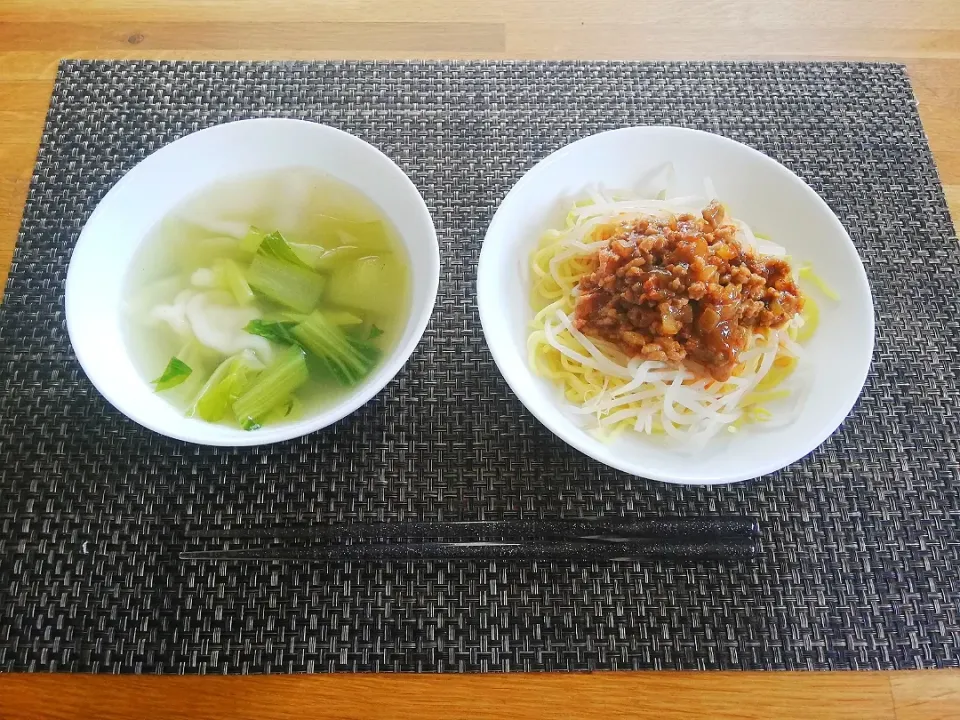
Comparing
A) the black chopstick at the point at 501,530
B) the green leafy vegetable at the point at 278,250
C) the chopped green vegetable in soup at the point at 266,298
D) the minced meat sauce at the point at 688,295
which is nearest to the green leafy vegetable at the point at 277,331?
the chopped green vegetable in soup at the point at 266,298

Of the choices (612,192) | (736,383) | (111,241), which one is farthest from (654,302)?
(111,241)

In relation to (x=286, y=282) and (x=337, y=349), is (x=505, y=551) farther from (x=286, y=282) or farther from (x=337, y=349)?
(x=286, y=282)

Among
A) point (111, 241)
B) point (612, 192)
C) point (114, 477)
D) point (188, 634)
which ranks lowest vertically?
point (188, 634)

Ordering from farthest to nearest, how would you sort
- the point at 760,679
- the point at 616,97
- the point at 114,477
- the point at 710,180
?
the point at 616,97 < the point at 710,180 < the point at 114,477 < the point at 760,679

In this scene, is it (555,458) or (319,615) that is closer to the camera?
(319,615)

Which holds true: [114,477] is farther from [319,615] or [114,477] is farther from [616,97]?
[616,97]

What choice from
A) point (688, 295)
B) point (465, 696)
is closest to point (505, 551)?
point (465, 696)

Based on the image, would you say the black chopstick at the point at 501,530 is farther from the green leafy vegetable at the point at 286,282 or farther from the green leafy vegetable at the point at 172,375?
the green leafy vegetable at the point at 286,282
